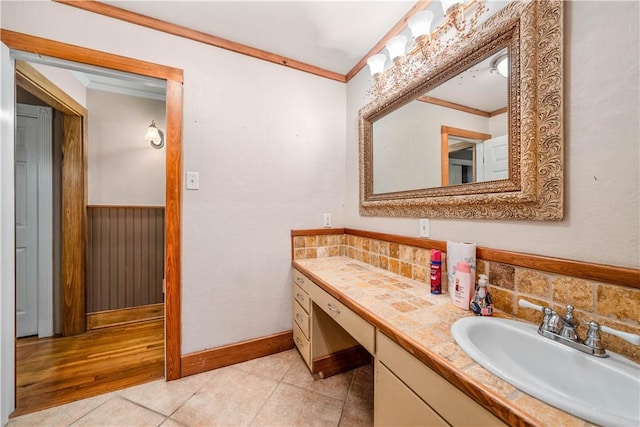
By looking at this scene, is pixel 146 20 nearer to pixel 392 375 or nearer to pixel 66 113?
pixel 66 113

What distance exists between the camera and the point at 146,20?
152 centimetres

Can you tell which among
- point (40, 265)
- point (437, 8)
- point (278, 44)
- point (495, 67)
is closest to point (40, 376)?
point (40, 265)

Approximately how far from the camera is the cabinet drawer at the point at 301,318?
1.65m

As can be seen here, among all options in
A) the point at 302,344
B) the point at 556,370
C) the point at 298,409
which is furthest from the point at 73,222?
the point at 556,370

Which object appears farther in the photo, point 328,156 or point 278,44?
point 328,156

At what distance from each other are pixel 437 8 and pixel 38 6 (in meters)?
2.18

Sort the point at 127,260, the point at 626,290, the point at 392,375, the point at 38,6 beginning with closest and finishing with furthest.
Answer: the point at 626,290 → the point at 392,375 → the point at 38,6 → the point at 127,260

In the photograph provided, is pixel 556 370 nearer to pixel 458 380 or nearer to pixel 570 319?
pixel 570 319

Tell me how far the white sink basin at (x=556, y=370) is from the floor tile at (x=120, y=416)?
1.61 metres

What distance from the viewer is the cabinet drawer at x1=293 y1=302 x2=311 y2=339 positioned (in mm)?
1654

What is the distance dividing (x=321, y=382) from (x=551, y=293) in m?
1.36

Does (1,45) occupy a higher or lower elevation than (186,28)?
lower

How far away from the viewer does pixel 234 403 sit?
4.61 ft

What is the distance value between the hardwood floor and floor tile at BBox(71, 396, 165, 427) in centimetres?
18
